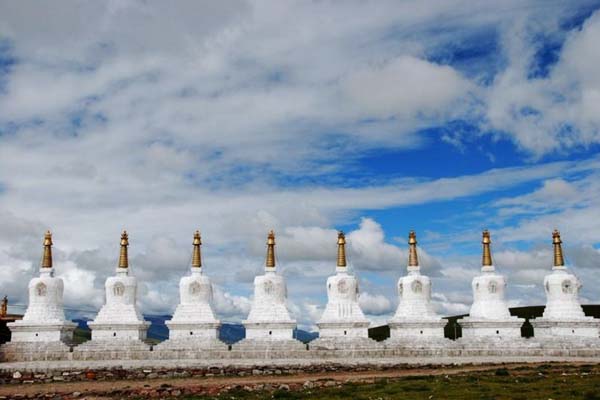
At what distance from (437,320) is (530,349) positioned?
7050 mm

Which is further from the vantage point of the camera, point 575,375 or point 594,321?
point 594,321

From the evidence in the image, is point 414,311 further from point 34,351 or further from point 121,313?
point 34,351

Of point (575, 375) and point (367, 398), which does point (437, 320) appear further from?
point (367, 398)

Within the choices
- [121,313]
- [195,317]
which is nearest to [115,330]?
[121,313]

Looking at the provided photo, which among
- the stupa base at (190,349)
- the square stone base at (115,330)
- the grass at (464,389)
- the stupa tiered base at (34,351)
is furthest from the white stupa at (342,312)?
the stupa tiered base at (34,351)

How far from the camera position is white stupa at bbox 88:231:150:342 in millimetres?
49781

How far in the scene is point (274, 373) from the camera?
38.6 meters

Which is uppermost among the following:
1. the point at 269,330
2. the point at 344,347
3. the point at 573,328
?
the point at 269,330

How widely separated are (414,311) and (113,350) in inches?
900

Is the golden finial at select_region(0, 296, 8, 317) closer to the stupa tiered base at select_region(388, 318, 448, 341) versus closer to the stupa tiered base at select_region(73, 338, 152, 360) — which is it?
the stupa tiered base at select_region(73, 338, 152, 360)

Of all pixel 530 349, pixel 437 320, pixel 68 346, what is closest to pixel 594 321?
pixel 530 349

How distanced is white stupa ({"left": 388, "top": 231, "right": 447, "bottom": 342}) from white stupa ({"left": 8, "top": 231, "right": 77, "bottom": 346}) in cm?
2519

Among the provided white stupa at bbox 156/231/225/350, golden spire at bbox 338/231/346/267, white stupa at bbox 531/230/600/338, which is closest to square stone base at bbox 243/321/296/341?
white stupa at bbox 156/231/225/350

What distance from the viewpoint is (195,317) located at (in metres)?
50.5
